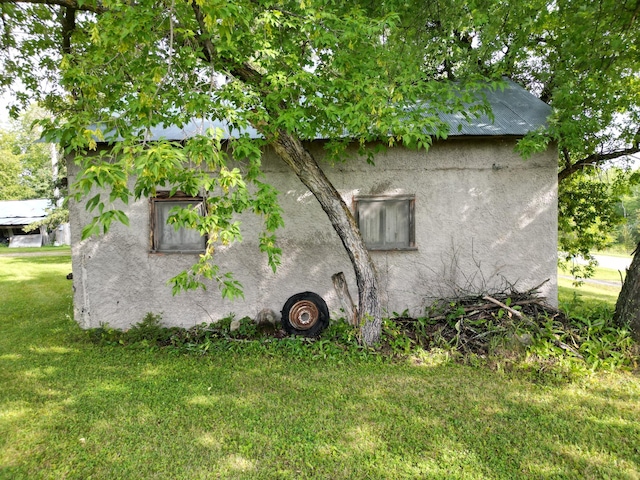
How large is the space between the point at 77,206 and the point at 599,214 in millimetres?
9996

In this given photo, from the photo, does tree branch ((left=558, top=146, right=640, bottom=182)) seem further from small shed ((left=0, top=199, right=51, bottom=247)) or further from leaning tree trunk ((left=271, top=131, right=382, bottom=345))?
small shed ((left=0, top=199, right=51, bottom=247))

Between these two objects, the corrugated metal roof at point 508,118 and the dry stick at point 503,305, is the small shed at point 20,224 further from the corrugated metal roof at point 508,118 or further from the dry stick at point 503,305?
the dry stick at point 503,305

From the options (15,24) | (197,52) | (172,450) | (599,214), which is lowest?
(172,450)

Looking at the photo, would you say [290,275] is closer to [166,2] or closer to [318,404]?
[318,404]

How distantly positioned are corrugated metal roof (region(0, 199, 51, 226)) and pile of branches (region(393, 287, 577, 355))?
105 ft

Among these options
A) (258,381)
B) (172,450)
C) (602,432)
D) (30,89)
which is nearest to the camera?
(172,450)

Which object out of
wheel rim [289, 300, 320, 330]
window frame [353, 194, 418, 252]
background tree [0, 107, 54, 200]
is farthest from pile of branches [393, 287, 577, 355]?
background tree [0, 107, 54, 200]

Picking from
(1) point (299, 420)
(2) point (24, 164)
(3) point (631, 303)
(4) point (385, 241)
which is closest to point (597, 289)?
(3) point (631, 303)

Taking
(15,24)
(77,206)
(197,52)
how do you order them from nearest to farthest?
(197,52) → (77,206) → (15,24)

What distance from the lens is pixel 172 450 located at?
125 inches

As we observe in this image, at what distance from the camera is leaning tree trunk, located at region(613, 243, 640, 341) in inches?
202

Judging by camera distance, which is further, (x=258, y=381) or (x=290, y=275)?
(x=290, y=275)

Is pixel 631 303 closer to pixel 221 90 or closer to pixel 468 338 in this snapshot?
pixel 468 338

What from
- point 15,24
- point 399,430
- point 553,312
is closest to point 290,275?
point 399,430
